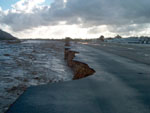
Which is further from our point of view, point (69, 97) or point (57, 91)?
point (57, 91)

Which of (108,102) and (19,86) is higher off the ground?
(108,102)

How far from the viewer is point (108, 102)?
3430 millimetres

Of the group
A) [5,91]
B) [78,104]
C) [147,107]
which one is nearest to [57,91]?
[78,104]

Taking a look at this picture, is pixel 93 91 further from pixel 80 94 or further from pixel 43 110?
pixel 43 110

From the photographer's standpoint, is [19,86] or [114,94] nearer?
[114,94]

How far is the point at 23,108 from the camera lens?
298cm

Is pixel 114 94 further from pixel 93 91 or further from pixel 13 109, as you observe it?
pixel 13 109

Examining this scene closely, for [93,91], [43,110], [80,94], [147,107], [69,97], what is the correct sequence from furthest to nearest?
1. [93,91]
2. [80,94]
3. [69,97]
4. [147,107]
5. [43,110]

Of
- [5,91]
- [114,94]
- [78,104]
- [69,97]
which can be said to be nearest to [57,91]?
[69,97]

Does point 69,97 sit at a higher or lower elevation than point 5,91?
higher

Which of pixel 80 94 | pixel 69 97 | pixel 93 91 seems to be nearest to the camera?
pixel 69 97

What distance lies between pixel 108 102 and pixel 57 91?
1626mm

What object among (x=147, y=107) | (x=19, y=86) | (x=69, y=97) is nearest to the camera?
(x=147, y=107)

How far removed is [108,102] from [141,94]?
141cm
